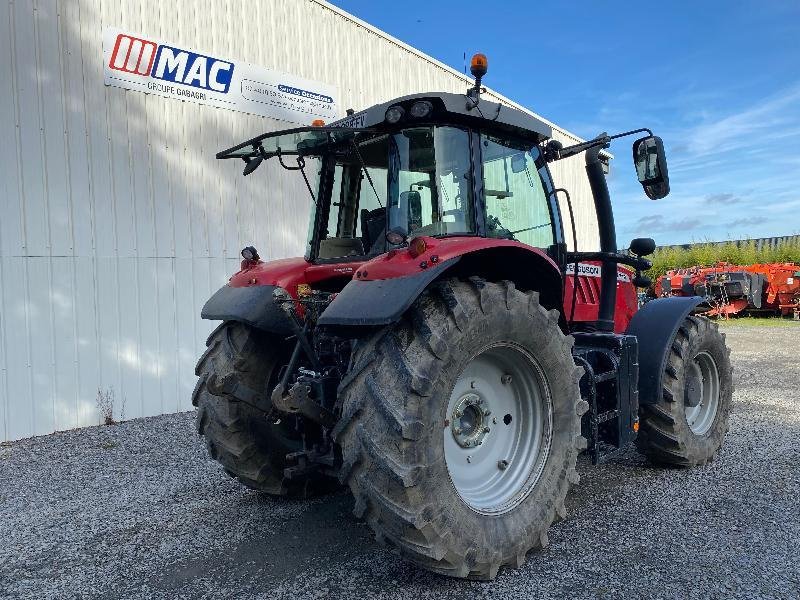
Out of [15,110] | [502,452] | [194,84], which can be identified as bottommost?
[502,452]

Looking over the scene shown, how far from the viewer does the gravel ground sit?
9.91 ft

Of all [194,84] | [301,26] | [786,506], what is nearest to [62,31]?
[194,84]

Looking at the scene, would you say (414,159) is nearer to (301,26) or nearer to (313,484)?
(313,484)

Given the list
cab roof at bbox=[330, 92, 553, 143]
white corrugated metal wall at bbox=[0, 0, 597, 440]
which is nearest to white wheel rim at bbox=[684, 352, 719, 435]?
cab roof at bbox=[330, 92, 553, 143]

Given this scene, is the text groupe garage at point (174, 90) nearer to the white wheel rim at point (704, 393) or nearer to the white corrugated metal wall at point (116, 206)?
the white corrugated metal wall at point (116, 206)

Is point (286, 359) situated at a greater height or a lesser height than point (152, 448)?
greater

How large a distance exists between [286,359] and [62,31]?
16.6 ft

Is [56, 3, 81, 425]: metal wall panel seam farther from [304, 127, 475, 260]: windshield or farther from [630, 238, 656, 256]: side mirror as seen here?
[630, 238, 656, 256]: side mirror

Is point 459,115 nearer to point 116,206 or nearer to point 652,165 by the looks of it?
point 652,165

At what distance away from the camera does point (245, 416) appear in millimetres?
→ 3914

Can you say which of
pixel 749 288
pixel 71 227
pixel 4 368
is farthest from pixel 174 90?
pixel 749 288

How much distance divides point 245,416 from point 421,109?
2.09 metres

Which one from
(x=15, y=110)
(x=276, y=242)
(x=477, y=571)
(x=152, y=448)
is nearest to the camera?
(x=477, y=571)

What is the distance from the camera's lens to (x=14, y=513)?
4332 mm
